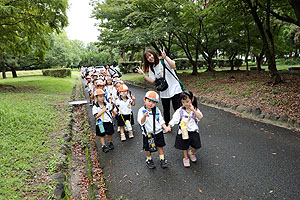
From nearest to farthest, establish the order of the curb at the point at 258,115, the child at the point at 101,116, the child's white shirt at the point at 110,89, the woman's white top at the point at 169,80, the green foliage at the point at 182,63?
the child at the point at 101,116 < the woman's white top at the point at 169,80 < the curb at the point at 258,115 < the child's white shirt at the point at 110,89 < the green foliage at the point at 182,63

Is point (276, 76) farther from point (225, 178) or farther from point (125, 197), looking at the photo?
point (125, 197)

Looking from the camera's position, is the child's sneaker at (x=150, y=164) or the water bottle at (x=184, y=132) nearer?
the water bottle at (x=184, y=132)

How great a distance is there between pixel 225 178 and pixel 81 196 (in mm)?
2366

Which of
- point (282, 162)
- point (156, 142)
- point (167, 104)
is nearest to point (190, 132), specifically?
point (156, 142)

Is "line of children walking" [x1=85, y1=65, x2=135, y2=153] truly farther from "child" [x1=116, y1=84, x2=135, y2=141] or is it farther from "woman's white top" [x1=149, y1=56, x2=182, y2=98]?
"woman's white top" [x1=149, y1=56, x2=182, y2=98]

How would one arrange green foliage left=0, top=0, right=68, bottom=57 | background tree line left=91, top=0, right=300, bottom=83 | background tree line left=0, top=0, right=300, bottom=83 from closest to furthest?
background tree line left=91, top=0, right=300, bottom=83
background tree line left=0, top=0, right=300, bottom=83
green foliage left=0, top=0, right=68, bottom=57

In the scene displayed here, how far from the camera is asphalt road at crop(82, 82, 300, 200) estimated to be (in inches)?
112

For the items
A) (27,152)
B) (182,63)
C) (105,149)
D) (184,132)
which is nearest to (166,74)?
(184,132)

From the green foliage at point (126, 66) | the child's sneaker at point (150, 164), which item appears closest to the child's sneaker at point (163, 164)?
the child's sneaker at point (150, 164)

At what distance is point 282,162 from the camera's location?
3.48 m

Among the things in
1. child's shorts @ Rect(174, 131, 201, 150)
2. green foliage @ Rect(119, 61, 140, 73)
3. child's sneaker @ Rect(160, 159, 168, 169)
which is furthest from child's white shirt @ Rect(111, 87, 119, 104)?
green foliage @ Rect(119, 61, 140, 73)

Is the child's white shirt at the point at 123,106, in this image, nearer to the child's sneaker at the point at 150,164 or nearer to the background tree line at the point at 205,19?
the child's sneaker at the point at 150,164

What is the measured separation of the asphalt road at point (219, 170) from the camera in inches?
112

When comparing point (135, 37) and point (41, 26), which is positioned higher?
point (41, 26)
